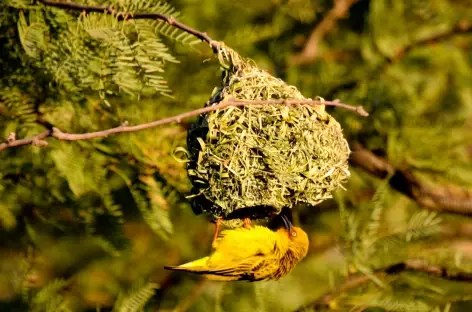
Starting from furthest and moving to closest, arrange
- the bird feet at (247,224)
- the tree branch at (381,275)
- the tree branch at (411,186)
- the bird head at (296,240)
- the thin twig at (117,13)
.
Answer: the tree branch at (411,186)
the tree branch at (381,275)
the bird head at (296,240)
the bird feet at (247,224)
the thin twig at (117,13)

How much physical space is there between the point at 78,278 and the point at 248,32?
7.11ft

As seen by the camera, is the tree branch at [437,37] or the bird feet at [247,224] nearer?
the bird feet at [247,224]

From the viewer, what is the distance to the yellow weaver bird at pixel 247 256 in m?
3.62

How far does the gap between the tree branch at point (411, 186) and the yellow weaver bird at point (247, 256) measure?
1.41 metres

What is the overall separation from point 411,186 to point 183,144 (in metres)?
1.56

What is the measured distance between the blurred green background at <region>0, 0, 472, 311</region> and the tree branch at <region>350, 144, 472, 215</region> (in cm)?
1

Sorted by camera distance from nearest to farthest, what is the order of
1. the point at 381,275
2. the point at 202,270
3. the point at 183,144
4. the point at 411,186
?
the point at 202,270 → the point at 183,144 → the point at 381,275 → the point at 411,186

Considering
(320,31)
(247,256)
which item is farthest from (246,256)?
(320,31)

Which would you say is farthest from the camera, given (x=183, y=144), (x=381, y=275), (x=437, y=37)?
(x=437, y=37)

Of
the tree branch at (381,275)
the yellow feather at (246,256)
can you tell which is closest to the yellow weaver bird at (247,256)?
the yellow feather at (246,256)

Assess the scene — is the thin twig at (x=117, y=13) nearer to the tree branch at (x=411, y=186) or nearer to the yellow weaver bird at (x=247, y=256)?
the yellow weaver bird at (x=247, y=256)

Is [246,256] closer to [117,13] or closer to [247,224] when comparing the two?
[247,224]

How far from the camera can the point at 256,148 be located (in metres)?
3.17

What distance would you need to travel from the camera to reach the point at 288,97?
3.17 m
